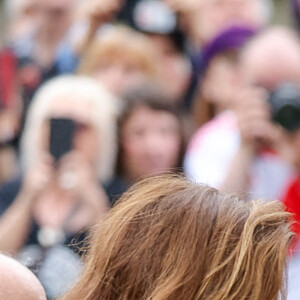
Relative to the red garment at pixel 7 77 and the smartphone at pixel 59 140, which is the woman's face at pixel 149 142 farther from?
the red garment at pixel 7 77

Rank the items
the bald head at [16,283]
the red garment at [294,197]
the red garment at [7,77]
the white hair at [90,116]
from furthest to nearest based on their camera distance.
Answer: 1. the red garment at [7,77]
2. the white hair at [90,116]
3. the red garment at [294,197]
4. the bald head at [16,283]

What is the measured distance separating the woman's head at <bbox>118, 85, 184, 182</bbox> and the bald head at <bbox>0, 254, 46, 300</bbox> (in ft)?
6.70

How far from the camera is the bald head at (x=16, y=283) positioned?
1252mm

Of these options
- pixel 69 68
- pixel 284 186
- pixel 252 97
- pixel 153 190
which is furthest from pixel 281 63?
pixel 153 190

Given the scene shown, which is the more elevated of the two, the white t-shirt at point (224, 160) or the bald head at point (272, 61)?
the bald head at point (272, 61)

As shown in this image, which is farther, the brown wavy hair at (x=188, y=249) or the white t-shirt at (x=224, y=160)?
the white t-shirt at (x=224, y=160)

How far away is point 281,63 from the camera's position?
331 cm

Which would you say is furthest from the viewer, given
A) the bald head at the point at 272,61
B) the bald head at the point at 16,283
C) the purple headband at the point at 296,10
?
the purple headband at the point at 296,10

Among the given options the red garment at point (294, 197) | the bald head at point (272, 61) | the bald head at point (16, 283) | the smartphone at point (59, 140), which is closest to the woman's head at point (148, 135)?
the smartphone at point (59, 140)

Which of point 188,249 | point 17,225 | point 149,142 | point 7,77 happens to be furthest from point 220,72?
point 188,249

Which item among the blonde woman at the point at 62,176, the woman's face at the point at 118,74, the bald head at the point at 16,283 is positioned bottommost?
the blonde woman at the point at 62,176

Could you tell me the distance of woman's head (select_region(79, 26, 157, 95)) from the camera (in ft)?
13.0

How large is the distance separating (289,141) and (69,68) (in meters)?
1.68

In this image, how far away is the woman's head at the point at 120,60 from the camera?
3.96 meters
